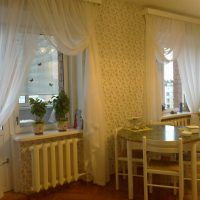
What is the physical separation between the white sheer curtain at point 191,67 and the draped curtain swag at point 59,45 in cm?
192

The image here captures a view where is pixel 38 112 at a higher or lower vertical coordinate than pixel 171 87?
lower

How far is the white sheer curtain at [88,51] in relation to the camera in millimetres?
3254

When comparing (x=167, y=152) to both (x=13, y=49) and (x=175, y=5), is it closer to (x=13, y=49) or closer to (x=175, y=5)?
(x=13, y=49)

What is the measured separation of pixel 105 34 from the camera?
12.4 ft

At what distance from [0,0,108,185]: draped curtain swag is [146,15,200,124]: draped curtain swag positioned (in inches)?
40.5

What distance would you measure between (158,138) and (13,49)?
5.97 feet

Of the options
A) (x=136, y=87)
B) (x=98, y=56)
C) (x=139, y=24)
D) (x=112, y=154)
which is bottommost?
(x=112, y=154)

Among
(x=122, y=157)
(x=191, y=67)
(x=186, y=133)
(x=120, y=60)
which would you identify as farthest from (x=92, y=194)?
(x=191, y=67)

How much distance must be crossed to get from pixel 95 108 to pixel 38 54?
3.27 ft

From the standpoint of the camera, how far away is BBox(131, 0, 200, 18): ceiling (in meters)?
4.05

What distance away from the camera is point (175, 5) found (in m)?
4.22

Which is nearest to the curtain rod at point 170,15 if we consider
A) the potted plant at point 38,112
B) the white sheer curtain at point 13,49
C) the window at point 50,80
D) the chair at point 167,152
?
the window at point 50,80

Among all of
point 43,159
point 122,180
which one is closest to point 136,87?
point 122,180

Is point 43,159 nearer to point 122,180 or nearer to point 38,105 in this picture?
point 38,105
